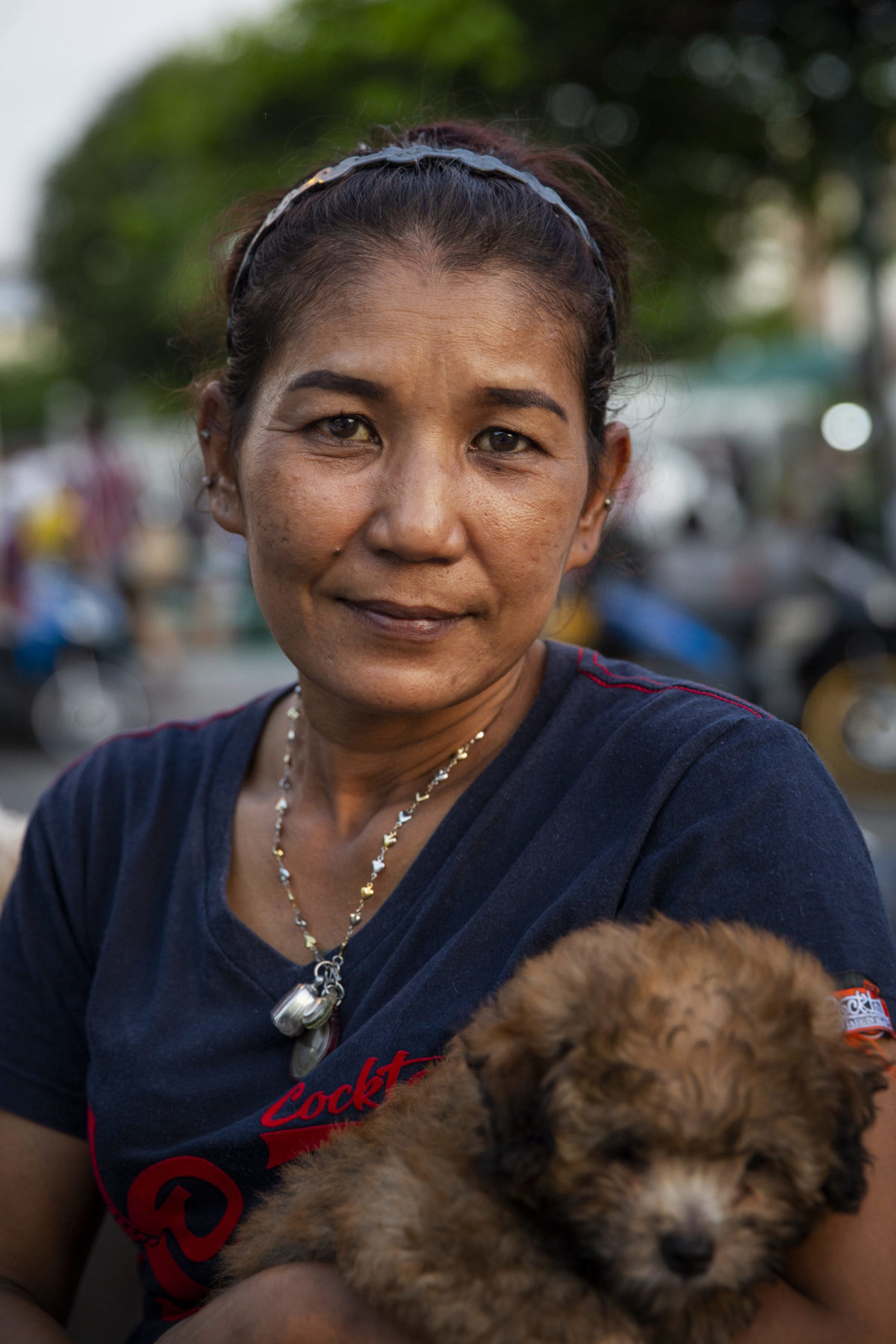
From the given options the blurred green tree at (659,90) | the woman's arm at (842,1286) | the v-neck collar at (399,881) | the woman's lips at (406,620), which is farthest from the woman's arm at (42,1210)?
the blurred green tree at (659,90)

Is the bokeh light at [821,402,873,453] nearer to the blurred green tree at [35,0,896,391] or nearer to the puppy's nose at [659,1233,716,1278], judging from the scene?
the blurred green tree at [35,0,896,391]

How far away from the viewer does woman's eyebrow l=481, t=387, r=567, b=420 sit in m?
2.04

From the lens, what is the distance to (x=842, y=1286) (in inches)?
57.7

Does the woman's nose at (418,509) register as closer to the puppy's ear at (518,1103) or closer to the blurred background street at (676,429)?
the puppy's ear at (518,1103)

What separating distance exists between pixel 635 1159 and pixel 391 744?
3.49ft

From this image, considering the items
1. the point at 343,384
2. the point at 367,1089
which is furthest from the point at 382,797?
the point at 343,384

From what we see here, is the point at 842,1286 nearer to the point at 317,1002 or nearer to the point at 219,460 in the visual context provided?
the point at 317,1002

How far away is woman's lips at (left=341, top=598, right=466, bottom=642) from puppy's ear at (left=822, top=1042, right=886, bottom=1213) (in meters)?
0.93

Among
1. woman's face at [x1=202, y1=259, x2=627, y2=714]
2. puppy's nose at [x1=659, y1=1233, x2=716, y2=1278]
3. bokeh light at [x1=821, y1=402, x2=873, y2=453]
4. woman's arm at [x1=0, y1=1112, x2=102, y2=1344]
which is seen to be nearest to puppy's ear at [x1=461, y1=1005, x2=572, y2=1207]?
puppy's nose at [x1=659, y1=1233, x2=716, y2=1278]

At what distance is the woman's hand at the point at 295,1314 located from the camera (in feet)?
5.06

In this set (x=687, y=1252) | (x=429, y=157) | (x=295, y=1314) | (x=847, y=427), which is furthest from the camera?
(x=847, y=427)

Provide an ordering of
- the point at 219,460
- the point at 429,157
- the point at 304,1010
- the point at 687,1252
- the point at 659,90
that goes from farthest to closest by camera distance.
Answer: the point at 659,90
the point at 219,460
the point at 429,157
the point at 304,1010
the point at 687,1252

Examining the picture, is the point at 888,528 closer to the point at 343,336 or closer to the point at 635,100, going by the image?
the point at 635,100

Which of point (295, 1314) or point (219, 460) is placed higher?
point (219, 460)
